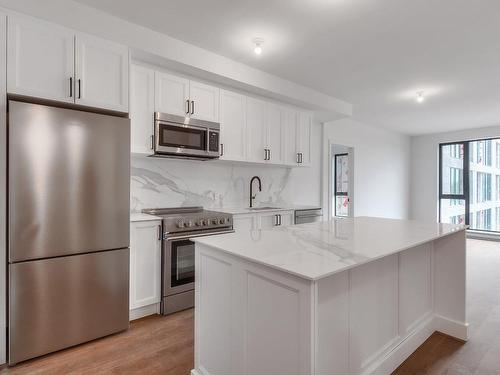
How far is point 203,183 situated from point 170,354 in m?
2.07

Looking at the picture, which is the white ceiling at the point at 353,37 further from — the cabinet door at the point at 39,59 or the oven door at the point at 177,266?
the oven door at the point at 177,266

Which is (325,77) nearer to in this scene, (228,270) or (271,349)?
(228,270)

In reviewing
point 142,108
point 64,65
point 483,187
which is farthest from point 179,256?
point 483,187

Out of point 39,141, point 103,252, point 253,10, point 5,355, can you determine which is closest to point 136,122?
point 39,141

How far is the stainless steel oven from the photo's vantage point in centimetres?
282

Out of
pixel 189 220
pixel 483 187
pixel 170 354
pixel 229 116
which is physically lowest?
pixel 170 354

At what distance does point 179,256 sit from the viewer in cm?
292

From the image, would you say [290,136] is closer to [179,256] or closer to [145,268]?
[179,256]

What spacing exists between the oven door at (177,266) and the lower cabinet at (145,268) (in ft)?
0.24

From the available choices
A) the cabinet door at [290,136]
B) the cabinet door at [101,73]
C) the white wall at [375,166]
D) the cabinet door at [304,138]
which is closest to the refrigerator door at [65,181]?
the cabinet door at [101,73]

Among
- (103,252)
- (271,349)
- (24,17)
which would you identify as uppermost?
(24,17)

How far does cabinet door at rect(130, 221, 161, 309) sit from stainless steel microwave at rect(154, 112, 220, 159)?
770 millimetres

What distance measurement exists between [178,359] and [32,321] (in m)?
1.03

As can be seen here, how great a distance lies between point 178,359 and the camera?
2113 mm
